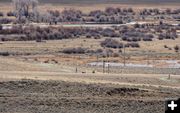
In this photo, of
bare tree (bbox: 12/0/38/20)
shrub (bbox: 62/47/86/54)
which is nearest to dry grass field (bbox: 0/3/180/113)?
shrub (bbox: 62/47/86/54)

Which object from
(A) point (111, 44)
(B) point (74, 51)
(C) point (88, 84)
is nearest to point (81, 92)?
(C) point (88, 84)

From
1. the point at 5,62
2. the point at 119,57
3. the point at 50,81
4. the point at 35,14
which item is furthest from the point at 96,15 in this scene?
the point at 50,81

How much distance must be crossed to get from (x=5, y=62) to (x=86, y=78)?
732 centimetres

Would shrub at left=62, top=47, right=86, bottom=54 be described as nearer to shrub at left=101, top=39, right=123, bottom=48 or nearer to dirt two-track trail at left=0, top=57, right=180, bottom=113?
shrub at left=101, top=39, right=123, bottom=48

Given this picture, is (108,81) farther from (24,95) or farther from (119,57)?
(119,57)

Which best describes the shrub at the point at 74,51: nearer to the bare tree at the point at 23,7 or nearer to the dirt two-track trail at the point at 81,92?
the dirt two-track trail at the point at 81,92

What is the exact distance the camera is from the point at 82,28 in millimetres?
72938

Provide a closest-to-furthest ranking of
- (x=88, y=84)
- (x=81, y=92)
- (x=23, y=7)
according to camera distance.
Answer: (x=81, y=92) → (x=88, y=84) → (x=23, y=7)

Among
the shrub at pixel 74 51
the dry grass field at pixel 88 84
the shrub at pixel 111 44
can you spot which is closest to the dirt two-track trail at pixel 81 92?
the dry grass field at pixel 88 84

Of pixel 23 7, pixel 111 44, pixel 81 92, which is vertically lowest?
pixel 111 44

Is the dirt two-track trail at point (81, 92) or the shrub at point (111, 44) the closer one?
the dirt two-track trail at point (81, 92)

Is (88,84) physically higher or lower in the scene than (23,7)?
higher

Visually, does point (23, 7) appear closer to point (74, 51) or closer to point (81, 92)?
point (74, 51)

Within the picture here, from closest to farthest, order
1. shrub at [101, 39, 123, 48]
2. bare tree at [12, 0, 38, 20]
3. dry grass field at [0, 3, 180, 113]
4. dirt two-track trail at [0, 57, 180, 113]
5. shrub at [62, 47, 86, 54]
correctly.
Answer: dirt two-track trail at [0, 57, 180, 113]
dry grass field at [0, 3, 180, 113]
shrub at [62, 47, 86, 54]
shrub at [101, 39, 123, 48]
bare tree at [12, 0, 38, 20]
